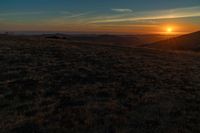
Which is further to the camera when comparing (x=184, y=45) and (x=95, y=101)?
(x=184, y=45)

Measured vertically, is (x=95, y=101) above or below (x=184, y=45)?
above

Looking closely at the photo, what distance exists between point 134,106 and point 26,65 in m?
9.72

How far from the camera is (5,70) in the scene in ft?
43.6

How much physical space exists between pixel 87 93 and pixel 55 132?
3.80 m

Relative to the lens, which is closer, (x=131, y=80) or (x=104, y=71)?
(x=131, y=80)

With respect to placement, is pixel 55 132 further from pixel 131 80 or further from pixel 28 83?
pixel 131 80

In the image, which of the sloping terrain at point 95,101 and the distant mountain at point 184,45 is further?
the distant mountain at point 184,45

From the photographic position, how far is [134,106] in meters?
8.27

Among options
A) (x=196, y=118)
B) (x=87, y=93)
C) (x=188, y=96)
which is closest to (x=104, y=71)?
(x=87, y=93)

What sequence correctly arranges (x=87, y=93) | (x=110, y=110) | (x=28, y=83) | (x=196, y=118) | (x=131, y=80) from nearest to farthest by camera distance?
1. (x=196, y=118)
2. (x=110, y=110)
3. (x=87, y=93)
4. (x=28, y=83)
5. (x=131, y=80)

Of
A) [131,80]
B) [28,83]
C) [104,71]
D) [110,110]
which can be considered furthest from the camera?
[104,71]

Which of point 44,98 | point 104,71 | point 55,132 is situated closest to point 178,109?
point 55,132

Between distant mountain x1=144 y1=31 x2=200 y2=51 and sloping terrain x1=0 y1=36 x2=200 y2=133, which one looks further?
distant mountain x1=144 y1=31 x2=200 y2=51

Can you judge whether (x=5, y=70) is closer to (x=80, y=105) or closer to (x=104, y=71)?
(x=104, y=71)
